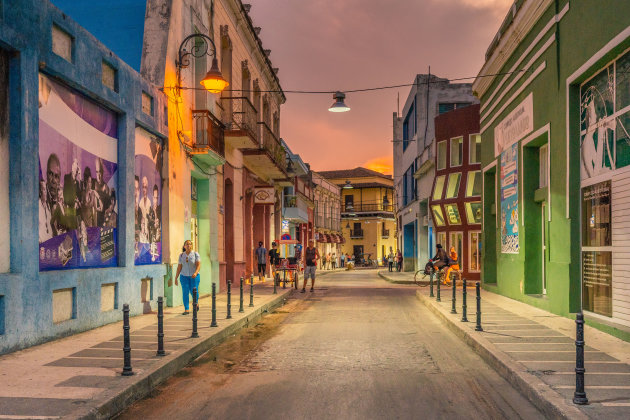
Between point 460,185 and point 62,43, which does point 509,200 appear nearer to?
point 460,185

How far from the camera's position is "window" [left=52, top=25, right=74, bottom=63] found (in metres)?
10.0

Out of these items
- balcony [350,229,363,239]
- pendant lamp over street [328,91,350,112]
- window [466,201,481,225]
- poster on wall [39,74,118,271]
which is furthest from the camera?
balcony [350,229,363,239]

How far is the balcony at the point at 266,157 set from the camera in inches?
975

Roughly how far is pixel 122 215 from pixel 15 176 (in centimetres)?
407

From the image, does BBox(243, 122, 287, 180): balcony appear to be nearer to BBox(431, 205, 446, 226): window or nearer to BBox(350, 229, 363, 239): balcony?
BBox(431, 205, 446, 226): window

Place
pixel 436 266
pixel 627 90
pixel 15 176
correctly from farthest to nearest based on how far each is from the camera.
→ pixel 436 266 → pixel 627 90 → pixel 15 176

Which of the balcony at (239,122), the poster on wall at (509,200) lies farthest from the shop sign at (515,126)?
the balcony at (239,122)

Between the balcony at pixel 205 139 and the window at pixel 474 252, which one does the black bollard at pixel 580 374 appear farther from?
the window at pixel 474 252

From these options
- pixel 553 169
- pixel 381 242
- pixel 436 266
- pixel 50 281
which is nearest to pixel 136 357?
pixel 50 281

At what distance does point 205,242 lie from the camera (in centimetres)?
1934

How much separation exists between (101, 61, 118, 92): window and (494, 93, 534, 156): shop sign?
9.41 m

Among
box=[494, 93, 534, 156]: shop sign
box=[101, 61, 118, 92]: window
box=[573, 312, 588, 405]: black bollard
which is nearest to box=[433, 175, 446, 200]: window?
box=[494, 93, 534, 156]: shop sign

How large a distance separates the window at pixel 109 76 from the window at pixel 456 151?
2016 cm

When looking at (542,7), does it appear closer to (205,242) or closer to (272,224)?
(205,242)
